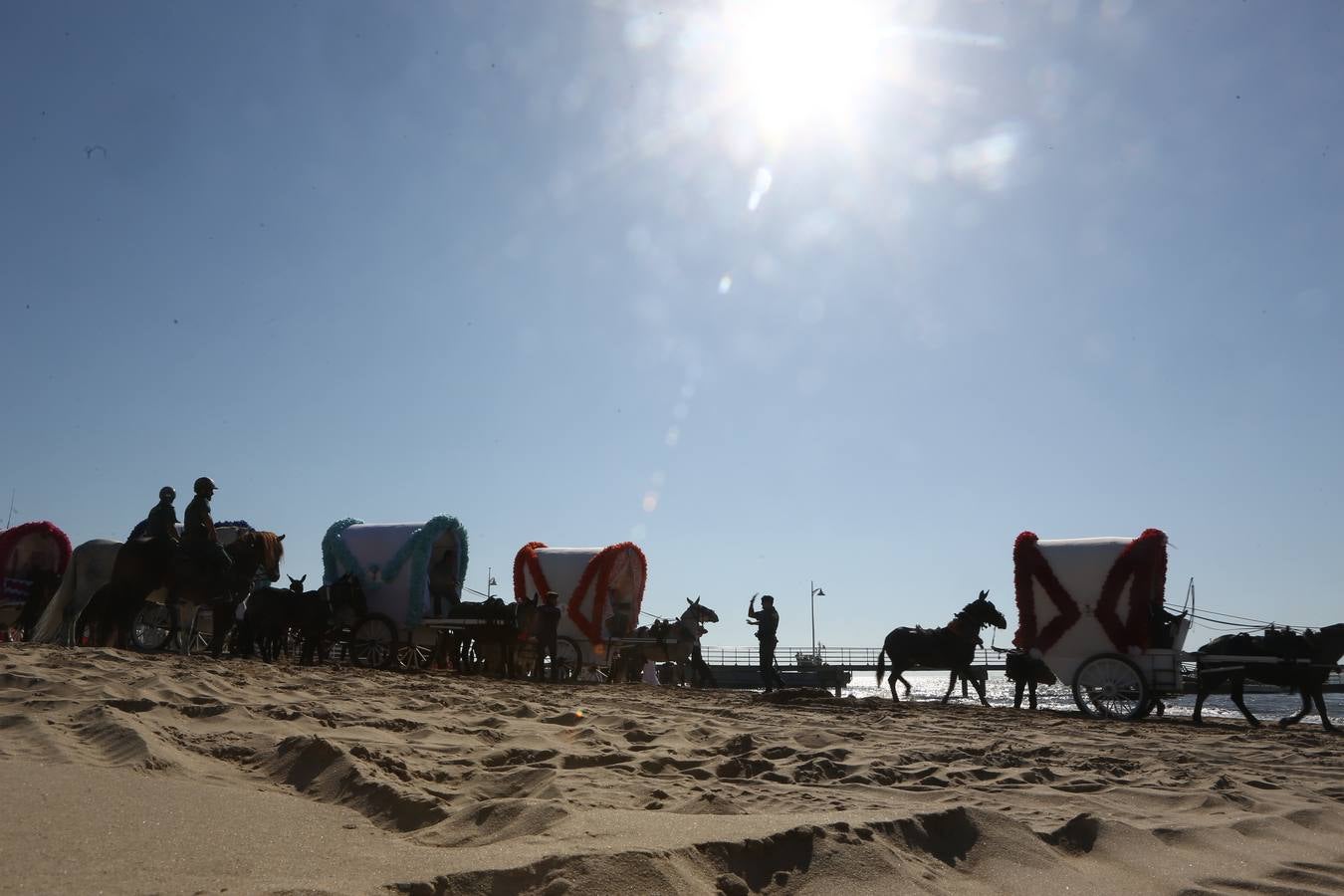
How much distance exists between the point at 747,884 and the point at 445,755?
2189 millimetres

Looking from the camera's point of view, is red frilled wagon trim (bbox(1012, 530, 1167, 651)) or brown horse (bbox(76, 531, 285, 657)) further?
red frilled wagon trim (bbox(1012, 530, 1167, 651))

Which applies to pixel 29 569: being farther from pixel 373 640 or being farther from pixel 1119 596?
pixel 1119 596

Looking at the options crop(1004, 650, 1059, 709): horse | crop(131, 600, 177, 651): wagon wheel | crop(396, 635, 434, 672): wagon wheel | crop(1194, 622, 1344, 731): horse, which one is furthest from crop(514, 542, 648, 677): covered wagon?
crop(1194, 622, 1344, 731): horse

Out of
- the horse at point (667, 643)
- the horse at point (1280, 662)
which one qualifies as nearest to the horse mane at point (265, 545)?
the horse at point (667, 643)

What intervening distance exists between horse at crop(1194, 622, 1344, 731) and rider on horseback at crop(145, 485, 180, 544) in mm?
11987

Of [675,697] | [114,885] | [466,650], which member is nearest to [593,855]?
[114,885]

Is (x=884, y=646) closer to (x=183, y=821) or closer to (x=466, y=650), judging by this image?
(x=466, y=650)

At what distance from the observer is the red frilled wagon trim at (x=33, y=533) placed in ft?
45.5

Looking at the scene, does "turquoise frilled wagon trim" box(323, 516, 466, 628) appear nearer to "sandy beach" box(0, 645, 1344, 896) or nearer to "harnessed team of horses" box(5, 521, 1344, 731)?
"harnessed team of horses" box(5, 521, 1344, 731)

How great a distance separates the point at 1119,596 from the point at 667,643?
7.68 meters

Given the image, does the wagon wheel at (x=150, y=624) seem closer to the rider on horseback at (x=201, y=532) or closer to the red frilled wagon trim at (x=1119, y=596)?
the rider on horseback at (x=201, y=532)

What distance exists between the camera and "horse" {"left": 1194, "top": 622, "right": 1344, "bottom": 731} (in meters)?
11.0

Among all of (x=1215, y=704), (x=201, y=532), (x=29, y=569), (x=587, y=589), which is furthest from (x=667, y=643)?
(x=1215, y=704)

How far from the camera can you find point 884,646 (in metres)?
14.8
